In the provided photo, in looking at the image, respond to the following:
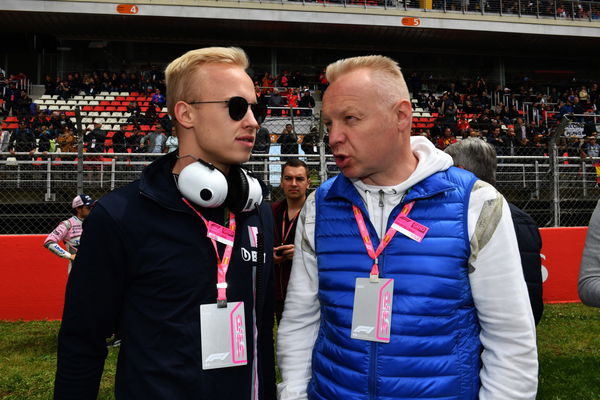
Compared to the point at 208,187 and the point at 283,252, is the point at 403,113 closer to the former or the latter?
the point at 208,187

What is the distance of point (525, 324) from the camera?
1524 millimetres

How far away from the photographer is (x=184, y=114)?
174 centimetres

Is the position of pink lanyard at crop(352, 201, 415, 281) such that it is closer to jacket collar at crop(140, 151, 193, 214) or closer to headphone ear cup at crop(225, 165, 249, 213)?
headphone ear cup at crop(225, 165, 249, 213)

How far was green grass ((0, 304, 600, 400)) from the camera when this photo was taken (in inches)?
162

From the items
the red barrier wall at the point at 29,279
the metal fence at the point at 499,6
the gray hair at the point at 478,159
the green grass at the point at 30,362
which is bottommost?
the green grass at the point at 30,362

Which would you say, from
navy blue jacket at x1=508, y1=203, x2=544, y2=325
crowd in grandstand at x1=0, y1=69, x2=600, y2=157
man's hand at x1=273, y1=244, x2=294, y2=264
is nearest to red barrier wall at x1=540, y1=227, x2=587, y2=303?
man's hand at x1=273, y1=244, x2=294, y2=264

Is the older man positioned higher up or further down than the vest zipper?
higher up

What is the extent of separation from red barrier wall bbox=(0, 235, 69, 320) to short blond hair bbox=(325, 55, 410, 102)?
20.2 feet

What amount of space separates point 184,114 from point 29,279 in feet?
20.0

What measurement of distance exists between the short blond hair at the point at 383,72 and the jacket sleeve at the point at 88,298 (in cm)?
84

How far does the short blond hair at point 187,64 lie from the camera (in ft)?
5.57

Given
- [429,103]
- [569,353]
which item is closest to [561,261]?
[569,353]

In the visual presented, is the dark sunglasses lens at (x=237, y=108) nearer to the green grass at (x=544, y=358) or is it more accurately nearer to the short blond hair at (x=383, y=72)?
the short blond hair at (x=383, y=72)

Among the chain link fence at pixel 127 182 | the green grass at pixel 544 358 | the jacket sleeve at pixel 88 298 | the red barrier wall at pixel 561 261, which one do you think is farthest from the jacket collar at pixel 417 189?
the red barrier wall at pixel 561 261
